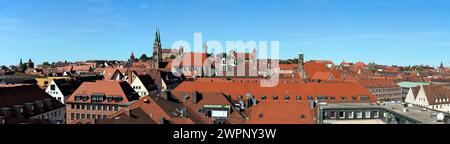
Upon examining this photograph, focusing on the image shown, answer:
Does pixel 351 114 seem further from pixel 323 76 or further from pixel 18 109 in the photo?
pixel 323 76

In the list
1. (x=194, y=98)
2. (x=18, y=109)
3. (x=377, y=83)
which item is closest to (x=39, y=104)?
(x=18, y=109)

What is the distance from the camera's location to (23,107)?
32.4m

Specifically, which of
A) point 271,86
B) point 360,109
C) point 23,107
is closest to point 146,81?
point 271,86

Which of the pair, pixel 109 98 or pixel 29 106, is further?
pixel 109 98

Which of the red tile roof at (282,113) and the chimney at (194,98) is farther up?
the chimney at (194,98)

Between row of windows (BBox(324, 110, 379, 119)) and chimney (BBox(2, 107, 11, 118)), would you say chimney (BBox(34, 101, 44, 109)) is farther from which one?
row of windows (BBox(324, 110, 379, 119))

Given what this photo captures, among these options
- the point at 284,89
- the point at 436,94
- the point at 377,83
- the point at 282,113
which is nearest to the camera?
the point at 282,113

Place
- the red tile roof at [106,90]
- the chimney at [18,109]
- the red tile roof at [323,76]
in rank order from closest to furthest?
the chimney at [18,109] < the red tile roof at [106,90] < the red tile roof at [323,76]

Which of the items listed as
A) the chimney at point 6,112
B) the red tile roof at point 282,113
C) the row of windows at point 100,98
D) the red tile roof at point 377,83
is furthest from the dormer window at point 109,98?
the red tile roof at point 377,83

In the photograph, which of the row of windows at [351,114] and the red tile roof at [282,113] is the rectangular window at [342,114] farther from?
the red tile roof at [282,113]

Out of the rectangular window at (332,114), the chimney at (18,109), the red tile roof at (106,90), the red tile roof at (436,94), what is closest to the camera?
the rectangular window at (332,114)

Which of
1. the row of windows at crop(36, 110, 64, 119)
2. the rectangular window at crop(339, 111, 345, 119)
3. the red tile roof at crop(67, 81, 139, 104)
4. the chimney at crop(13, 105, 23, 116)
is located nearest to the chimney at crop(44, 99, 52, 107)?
the row of windows at crop(36, 110, 64, 119)
